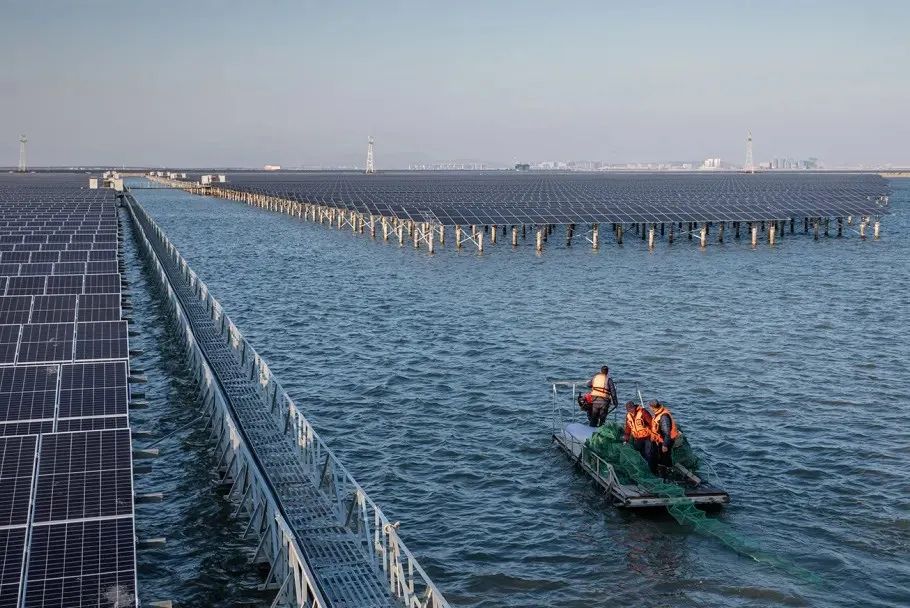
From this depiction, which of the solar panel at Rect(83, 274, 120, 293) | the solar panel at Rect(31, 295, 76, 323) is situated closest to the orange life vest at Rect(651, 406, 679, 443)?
the solar panel at Rect(31, 295, 76, 323)

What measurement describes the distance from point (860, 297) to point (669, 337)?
1932 centimetres

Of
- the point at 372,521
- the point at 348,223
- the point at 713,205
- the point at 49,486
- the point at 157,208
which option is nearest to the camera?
the point at 49,486

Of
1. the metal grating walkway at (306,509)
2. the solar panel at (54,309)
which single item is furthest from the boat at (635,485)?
the solar panel at (54,309)

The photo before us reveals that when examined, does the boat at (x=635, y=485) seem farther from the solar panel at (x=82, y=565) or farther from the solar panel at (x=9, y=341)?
the solar panel at (x=9, y=341)

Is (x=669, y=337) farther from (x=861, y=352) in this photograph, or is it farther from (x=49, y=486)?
(x=49, y=486)

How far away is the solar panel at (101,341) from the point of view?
2560cm

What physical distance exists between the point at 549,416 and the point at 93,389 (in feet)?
47.0

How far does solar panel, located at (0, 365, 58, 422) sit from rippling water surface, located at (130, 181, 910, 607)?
141 inches

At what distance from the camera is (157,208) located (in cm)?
14550

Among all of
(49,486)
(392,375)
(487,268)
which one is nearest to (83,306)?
(392,375)

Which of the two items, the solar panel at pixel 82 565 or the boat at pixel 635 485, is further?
the boat at pixel 635 485

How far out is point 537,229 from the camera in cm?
8219

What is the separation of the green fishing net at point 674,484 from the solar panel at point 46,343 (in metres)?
13.9

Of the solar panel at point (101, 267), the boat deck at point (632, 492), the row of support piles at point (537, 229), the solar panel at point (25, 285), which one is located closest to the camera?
the boat deck at point (632, 492)
